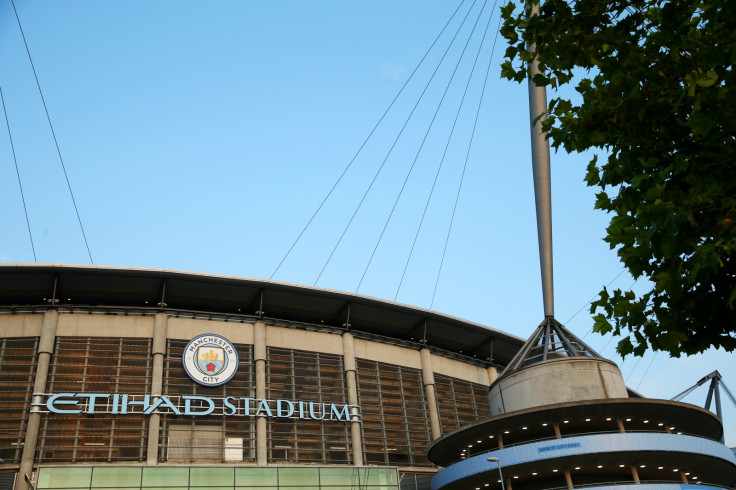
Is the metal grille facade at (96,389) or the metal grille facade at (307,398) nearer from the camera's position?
the metal grille facade at (96,389)

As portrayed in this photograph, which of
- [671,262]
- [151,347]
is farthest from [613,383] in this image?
[671,262]

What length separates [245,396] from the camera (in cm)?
4994

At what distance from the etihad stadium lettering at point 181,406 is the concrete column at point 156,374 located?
591mm

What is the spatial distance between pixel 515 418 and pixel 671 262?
34242mm

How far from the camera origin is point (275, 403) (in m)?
50.4

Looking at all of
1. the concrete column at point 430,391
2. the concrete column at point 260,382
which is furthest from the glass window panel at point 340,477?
the concrete column at point 430,391

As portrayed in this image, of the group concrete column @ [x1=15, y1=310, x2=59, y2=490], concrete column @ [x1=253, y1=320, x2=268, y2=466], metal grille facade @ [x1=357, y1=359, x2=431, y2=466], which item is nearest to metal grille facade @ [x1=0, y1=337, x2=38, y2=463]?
concrete column @ [x1=15, y1=310, x2=59, y2=490]

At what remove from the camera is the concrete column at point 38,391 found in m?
43.0

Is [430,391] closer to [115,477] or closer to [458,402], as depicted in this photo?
[458,402]

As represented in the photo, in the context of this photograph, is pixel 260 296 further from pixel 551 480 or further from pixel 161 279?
pixel 551 480

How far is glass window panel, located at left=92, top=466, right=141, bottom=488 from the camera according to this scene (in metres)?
41.0

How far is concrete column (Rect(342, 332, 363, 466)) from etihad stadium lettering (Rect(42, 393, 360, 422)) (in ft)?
5.05

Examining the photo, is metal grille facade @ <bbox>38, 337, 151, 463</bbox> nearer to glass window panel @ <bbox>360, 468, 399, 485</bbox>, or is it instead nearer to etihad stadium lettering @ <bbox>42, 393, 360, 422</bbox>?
etihad stadium lettering @ <bbox>42, 393, 360, 422</bbox>

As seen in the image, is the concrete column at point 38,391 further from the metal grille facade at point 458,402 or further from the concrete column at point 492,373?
the concrete column at point 492,373
